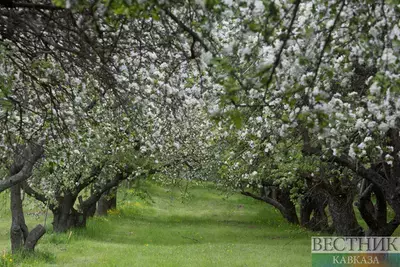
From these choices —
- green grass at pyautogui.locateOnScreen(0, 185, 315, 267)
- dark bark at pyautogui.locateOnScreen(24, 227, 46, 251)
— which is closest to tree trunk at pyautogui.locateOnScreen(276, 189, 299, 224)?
green grass at pyautogui.locateOnScreen(0, 185, 315, 267)

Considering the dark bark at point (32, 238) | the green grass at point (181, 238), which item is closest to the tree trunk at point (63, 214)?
the green grass at point (181, 238)

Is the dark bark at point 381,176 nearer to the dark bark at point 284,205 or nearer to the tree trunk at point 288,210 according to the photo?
the dark bark at point 284,205

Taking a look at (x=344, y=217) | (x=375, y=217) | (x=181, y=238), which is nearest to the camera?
(x=375, y=217)

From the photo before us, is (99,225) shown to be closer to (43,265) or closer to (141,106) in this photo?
(43,265)

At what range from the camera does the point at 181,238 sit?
29.1 metres

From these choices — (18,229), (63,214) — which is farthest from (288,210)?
(18,229)

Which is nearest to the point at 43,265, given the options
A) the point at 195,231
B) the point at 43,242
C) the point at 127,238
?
the point at 43,242
